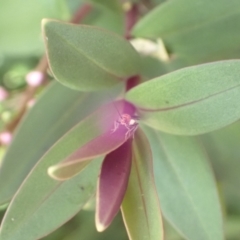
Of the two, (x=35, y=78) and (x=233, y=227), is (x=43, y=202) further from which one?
(x=233, y=227)

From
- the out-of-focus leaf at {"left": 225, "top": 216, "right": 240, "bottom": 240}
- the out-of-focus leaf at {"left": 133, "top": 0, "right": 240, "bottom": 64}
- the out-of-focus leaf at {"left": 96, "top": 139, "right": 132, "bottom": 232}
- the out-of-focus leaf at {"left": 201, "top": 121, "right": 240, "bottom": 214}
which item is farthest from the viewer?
the out-of-focus leaf at {"left": 225, "top": 216, "right": 240, "bottom": 240}

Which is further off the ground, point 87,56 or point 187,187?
point 87,56

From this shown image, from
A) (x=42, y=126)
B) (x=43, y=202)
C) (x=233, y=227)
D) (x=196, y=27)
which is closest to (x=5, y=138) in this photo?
(x=42, y=126)

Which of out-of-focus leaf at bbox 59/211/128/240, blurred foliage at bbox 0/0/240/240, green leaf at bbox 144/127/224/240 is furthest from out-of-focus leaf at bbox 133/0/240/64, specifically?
out-of-focus leaf at bbox 59/211/128/240

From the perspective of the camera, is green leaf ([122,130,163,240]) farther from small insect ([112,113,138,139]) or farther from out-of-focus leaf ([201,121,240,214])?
out-of-focus leaf ([201,121,240,214])

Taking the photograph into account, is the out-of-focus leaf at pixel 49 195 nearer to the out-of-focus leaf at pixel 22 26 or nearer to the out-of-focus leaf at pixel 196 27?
the out-of-focus leaf at pixel 196 27

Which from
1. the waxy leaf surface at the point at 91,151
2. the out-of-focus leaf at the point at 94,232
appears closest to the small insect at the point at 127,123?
the waxy leaf surface at the point at 91,151
